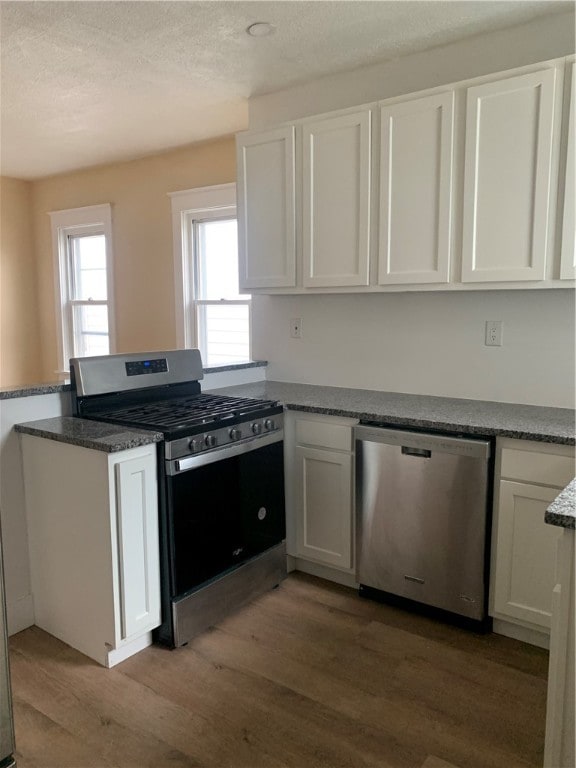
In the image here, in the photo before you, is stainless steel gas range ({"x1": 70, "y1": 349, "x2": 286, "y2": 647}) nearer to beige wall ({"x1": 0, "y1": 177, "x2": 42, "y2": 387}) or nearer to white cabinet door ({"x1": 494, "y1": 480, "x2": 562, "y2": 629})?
white cabinet door ({"x1": 494, "y1": 480, "x2": 562, "y2": 629})

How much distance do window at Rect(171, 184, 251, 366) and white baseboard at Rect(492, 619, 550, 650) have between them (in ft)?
8.53

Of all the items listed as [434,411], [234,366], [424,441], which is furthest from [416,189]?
[234,366]

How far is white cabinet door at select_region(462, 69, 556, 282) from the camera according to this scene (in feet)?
7.44

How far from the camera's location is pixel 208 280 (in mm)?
4566

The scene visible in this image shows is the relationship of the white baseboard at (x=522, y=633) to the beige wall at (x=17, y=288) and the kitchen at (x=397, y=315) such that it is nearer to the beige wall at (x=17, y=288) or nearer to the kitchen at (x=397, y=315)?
the kitchen at (x=397, y=315)

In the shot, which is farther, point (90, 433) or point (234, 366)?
point (234, 366)

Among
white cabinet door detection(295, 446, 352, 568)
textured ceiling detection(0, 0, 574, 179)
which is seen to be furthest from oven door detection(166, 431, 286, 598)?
textured ceiling detection(0, 0, 574, 179)

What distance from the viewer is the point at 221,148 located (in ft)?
14.0

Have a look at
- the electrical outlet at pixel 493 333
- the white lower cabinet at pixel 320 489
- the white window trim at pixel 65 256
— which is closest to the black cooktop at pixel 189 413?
the white lower cabinet at pixel 320 489

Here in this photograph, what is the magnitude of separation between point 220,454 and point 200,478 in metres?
0.13

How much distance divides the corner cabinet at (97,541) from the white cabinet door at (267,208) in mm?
1353

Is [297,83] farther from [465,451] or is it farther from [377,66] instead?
[465,451]

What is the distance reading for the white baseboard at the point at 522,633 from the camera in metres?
2.28

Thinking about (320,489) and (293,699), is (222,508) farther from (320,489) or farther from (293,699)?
(293,699)
